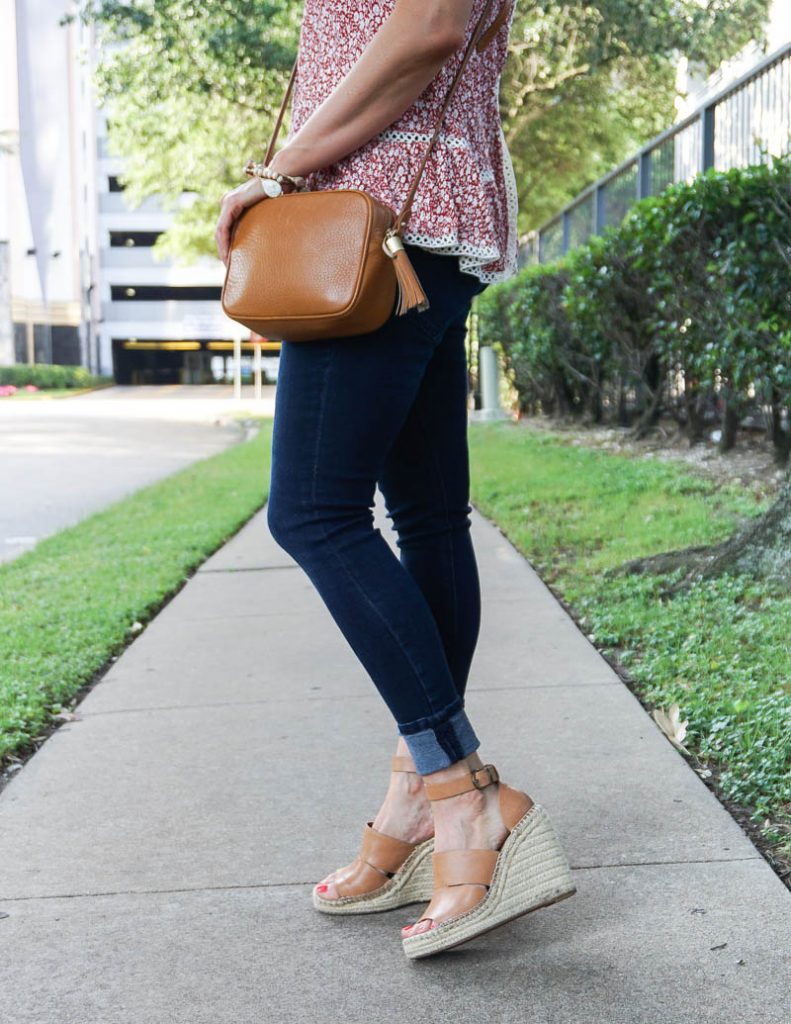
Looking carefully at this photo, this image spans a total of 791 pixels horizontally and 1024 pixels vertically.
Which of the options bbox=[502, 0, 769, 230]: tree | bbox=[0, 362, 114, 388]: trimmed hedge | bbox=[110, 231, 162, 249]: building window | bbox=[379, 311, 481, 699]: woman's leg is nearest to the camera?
bbox=[379, 311, 481, 699]: woman's leg

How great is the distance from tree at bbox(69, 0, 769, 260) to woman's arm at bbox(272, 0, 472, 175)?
16.6 m

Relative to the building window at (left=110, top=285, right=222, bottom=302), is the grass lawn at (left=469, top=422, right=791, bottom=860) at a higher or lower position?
lower

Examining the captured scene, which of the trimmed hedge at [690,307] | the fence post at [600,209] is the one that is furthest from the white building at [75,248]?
the trimmed hedge at [690,307]

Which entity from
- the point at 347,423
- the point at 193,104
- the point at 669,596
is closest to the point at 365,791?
the point at 347,423

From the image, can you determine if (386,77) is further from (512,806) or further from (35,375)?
(35,375)

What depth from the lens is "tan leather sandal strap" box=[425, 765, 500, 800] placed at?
2037 mm

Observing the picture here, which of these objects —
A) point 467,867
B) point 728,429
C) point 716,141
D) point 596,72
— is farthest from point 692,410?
point 596,72

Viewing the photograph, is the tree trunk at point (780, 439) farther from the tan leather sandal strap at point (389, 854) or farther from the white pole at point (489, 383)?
the white pole at point (489, 383)

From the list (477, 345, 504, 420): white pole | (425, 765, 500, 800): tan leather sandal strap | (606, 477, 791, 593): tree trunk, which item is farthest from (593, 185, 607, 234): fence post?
(425, 765, 500, 800): tan leather sandal strap

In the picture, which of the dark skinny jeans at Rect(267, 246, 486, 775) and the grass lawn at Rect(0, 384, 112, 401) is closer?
the dark skinny jeans at Rect(267, 246, 486, 775)

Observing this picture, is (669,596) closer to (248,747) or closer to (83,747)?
(248,747)

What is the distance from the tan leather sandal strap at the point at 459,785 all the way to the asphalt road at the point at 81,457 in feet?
18.3

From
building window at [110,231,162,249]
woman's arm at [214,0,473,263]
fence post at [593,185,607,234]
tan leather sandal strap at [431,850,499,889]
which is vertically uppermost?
building window at [110,231,162,249]

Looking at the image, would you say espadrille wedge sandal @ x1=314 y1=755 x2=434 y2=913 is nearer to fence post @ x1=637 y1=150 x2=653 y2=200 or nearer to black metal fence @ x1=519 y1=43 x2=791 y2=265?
black metal fence @ x1=519 y1=43 x2=791 y2=265
